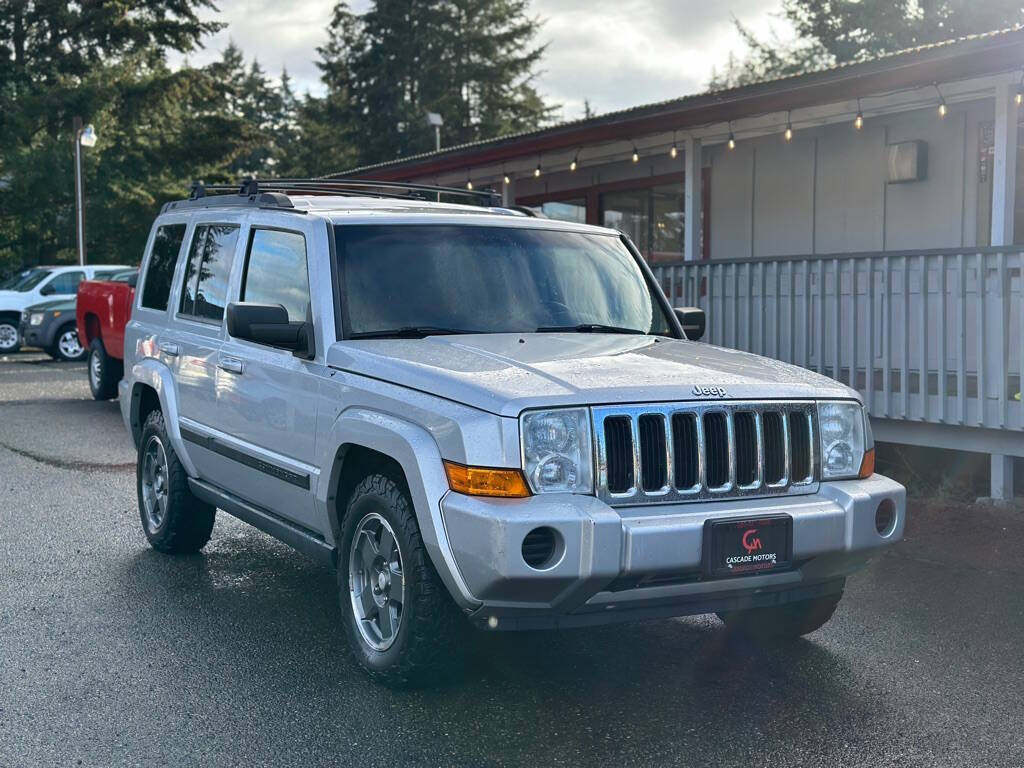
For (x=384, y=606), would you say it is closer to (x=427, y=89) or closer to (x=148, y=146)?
(x=148, y=146)

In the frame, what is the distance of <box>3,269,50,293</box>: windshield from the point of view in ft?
76.2

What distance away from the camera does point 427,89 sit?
2032 inches

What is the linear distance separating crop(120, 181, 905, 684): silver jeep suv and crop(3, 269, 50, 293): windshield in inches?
718

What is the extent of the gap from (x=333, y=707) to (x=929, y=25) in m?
31.4

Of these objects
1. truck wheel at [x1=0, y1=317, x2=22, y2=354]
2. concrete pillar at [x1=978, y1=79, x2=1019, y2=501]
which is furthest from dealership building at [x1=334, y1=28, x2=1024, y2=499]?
truck wheel at [x1=0, y1=317, x2=22, y2=354]

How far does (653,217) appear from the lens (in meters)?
16.3

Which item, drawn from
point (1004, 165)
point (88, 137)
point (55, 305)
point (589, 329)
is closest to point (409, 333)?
point (589, 329)

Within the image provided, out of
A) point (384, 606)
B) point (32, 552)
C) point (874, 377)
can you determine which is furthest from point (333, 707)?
point (874, 377)

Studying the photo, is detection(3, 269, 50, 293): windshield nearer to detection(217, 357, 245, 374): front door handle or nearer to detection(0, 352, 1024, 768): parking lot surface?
detection(0, 352, 1024, 768): parking lot surface

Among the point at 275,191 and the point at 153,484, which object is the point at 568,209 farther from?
the point at 153,484

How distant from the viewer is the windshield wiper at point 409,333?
5254mm

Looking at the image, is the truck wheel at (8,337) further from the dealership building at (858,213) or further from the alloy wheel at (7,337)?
the dealership building at (858,213)

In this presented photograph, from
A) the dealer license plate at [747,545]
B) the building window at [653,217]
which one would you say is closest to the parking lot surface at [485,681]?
the dealer license plate at [747,545]

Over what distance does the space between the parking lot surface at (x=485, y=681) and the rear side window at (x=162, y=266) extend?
1.53 metres
